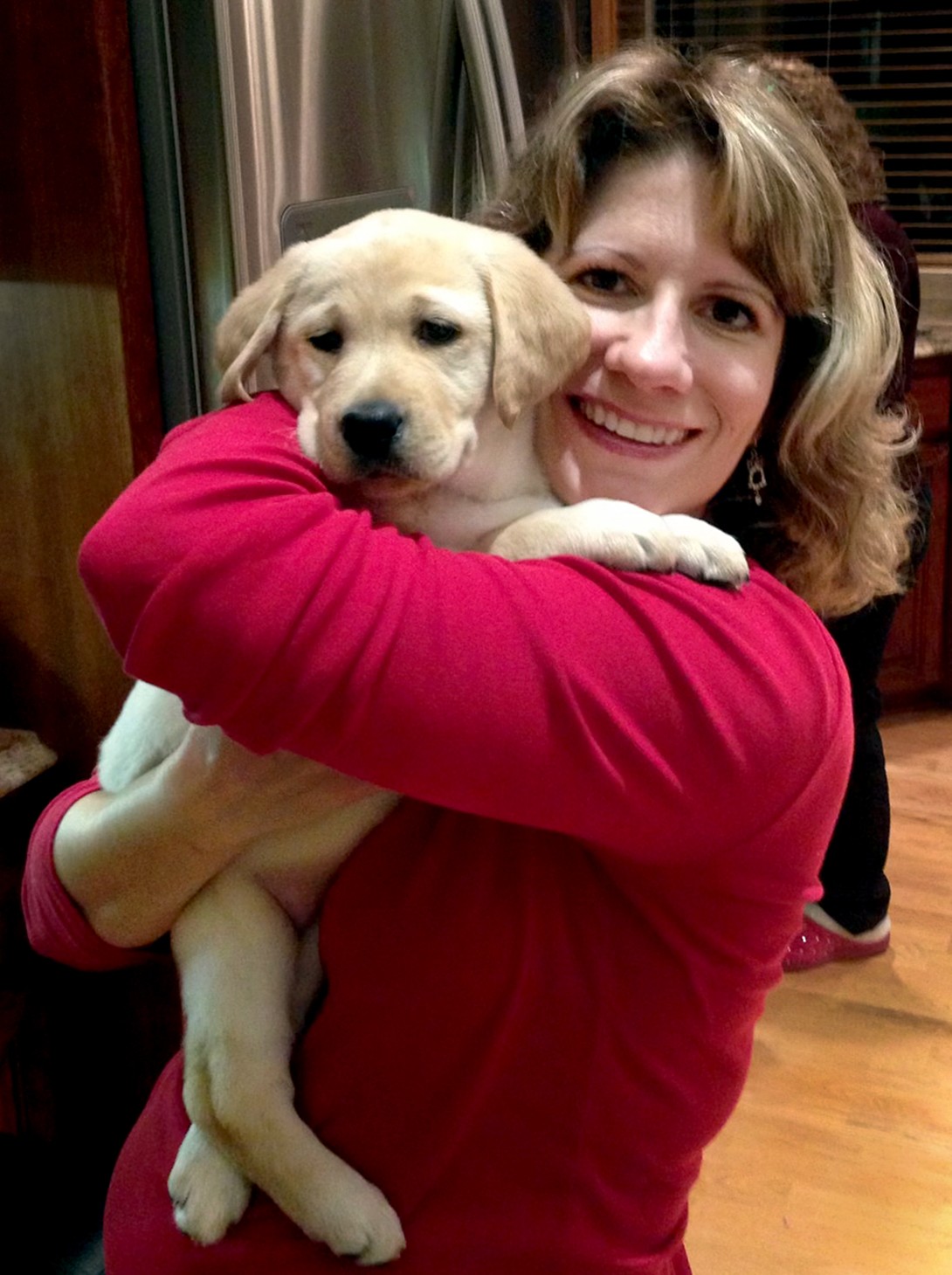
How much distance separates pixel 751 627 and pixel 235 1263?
2.03 feet

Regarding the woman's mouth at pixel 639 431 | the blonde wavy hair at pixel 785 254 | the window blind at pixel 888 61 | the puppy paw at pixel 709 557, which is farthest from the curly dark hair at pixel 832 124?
the window blind at pixel 888 61

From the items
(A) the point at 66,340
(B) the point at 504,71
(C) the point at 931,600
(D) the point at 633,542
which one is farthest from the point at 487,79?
(C) the point at 931,600

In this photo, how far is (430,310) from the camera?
108 cm

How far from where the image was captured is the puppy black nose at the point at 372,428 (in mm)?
983

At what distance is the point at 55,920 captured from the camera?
1.04 meters

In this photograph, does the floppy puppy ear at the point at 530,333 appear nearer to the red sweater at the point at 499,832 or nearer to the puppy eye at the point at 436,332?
the puppy eye at the point at 436,332

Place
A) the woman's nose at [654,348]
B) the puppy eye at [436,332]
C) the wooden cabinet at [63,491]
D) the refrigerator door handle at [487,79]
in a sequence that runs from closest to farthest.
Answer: the woman's nose at [654,348]
the puppy eye at [436,332]
the wooden cabinet at [63,491]
the refrigerator door handle at [487,79]

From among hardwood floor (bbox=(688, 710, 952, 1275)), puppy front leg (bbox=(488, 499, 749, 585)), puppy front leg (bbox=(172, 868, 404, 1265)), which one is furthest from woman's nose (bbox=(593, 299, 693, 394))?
hardwood floor (bbox=(688, 710, 952, 1275))

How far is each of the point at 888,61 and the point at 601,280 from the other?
3486mm

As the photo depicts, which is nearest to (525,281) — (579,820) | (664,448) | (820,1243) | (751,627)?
(664,448)

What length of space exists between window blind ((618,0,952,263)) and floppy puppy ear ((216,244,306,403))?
311 centimetres

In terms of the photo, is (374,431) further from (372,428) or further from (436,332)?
(436,332)

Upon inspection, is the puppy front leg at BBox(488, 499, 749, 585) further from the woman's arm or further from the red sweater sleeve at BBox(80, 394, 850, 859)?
the woman's arm

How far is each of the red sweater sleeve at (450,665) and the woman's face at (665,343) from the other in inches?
10.1
